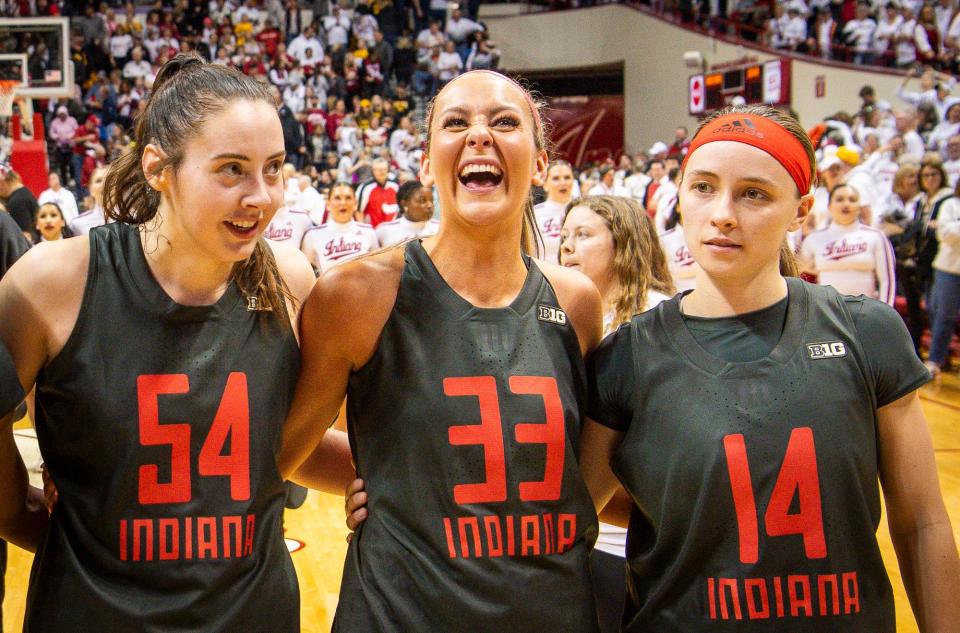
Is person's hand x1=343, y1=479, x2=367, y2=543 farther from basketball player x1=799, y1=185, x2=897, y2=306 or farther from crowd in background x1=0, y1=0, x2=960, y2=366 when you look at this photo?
crowd in background x1=0, y1=0, x2=960, y2=366

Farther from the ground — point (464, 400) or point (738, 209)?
point (738, 209)

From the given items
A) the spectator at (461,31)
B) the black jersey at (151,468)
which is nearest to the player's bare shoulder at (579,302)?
the black jersey at (151,468)

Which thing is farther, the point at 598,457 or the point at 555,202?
the point at 555,202

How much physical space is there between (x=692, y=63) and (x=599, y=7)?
3753mm

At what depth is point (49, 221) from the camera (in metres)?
8.81

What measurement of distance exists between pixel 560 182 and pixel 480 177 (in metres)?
7.12

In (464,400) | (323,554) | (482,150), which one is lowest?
(323,554)

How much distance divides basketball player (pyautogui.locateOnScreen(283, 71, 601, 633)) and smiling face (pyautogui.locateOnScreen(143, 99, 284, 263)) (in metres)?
0.21

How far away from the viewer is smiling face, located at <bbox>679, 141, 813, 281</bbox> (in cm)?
187

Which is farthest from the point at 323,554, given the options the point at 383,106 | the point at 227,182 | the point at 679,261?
the point at 383,106

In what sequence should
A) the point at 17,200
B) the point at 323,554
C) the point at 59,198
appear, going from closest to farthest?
the point at 323,554
the point at 17,200
the point at 59,198

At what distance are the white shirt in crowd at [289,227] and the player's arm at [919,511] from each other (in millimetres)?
7990

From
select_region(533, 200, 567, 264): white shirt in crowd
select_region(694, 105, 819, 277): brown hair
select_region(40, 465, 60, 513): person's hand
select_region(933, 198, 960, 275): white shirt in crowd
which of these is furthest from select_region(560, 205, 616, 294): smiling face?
select_region(933, 198, 960, 275): white shirt in crowd

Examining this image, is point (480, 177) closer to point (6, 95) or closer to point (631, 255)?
point (631, 255)
